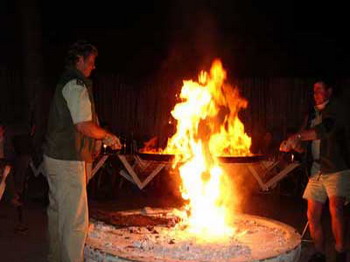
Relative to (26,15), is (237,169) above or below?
below

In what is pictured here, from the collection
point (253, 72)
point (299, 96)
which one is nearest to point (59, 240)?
point (299, 96)

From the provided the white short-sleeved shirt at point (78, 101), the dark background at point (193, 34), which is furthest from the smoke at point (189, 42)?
the white short-sleeved shirt at point (78, 101)

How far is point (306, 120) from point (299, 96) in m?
6.96

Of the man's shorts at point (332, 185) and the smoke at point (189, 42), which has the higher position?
the smoke at point (189, 42)

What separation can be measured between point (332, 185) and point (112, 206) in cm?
459

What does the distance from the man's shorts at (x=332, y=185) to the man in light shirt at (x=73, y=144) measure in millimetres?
2091

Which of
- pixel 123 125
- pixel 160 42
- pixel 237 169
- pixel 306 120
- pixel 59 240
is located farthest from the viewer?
pixel 160 42

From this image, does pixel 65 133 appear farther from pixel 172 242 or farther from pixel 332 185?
pixel 332 185

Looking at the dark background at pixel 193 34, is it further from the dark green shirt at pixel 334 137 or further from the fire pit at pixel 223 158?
the dark green shirt at pixel 334 137

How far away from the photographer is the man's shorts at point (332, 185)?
5.28 m

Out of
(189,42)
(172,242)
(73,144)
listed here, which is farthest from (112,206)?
(189,42)

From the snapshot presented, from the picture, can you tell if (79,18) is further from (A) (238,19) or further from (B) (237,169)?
(B) (237,169)

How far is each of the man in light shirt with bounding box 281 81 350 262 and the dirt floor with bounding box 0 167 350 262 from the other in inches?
24.8

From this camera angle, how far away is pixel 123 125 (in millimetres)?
13969
